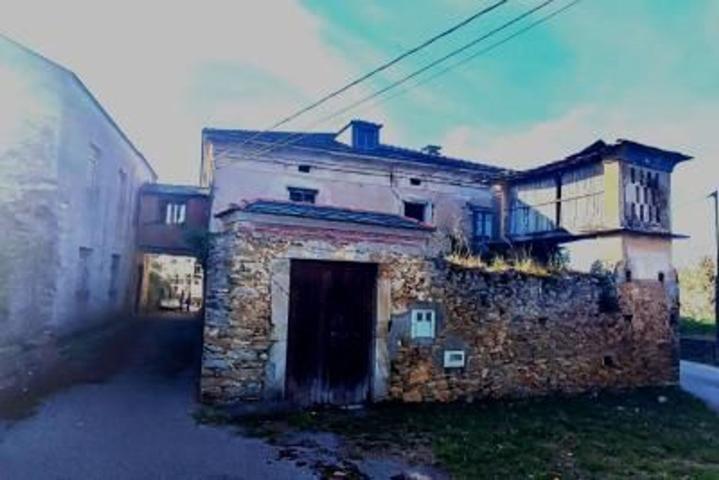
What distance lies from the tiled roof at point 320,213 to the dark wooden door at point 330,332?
0.75 m

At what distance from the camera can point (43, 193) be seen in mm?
11016

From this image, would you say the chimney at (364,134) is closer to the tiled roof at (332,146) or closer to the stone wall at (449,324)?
the tiled roof at (332,146)

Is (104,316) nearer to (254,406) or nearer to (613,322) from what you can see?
(254,406)

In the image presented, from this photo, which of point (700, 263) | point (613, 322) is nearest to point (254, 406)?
point (613, 322)

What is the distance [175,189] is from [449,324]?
14639 millimetres

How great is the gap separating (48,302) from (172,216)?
10.4m

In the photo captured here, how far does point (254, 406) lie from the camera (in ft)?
26.4

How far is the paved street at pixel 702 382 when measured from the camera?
12266mm

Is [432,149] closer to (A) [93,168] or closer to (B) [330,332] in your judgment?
(A) [93,168]

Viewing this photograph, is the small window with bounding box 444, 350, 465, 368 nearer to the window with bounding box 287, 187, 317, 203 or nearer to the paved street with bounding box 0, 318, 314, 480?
the paved street with bounding box 0, 318, 314, 480

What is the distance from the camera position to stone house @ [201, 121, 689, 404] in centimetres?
827

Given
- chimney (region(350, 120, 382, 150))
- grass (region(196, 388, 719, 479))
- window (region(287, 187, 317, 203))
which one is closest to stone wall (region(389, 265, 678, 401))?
grass (region(196, 388, 719, 479))

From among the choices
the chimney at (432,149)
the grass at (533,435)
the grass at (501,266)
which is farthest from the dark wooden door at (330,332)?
the chimney at (432,149)

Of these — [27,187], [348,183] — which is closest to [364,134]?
[348,183]
